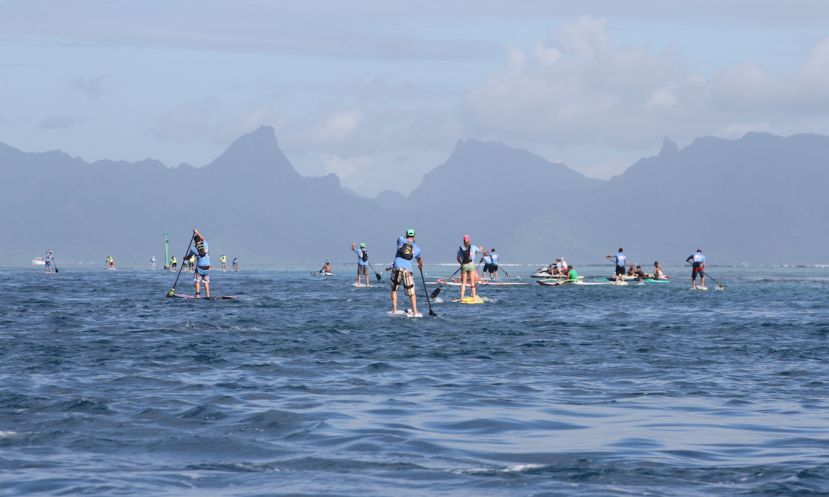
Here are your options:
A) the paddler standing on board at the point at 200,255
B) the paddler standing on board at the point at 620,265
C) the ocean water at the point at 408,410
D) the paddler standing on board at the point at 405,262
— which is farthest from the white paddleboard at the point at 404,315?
the paddler standing on board at the point at 620,265

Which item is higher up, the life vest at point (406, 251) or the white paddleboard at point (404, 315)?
the life vest at point (406, 251)

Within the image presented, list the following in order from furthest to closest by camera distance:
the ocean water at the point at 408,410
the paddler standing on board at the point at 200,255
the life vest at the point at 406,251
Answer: the paddler standing on board at the point at 200,255, the life vest at the point at 406,251, the ocean water at the point at 408,410

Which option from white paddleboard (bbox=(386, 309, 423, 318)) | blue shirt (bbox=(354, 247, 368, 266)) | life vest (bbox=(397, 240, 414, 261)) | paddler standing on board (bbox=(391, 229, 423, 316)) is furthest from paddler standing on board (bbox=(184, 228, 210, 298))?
blue shirt (bbox=(354, 247, 368, 266))

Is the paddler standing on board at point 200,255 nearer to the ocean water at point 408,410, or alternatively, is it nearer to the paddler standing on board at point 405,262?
the paddler standing on board at point 405,262

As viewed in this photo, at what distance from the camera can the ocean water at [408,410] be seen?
9695mm

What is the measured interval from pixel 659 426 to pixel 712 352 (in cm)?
917

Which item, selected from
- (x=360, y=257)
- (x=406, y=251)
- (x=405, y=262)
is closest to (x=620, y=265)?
(x=360, y=257)

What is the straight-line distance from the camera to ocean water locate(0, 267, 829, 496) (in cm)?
970

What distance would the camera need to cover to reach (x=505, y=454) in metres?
10.8

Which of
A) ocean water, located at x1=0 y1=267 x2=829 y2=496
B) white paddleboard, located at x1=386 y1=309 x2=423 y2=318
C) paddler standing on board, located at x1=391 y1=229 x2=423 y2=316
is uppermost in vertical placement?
paddler standing on board, located at x1=391 y1=229 x2=423 y2=316

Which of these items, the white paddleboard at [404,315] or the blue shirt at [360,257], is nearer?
the white paddleboard at [404,315]

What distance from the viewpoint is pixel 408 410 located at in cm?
1369

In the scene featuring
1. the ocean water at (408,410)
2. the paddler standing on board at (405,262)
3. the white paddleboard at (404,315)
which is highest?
the paddler standing on board at (405,262)

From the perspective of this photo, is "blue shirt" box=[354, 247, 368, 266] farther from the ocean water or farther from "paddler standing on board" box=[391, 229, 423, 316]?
the ocean water
